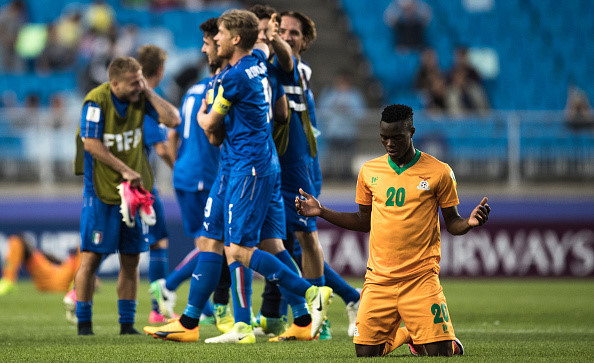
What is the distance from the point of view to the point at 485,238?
551 inches

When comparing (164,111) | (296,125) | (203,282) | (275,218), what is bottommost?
(203,282)

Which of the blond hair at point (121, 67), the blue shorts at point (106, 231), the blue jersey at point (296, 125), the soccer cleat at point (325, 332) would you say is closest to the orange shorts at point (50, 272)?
the blue shorts at point (106, 231)

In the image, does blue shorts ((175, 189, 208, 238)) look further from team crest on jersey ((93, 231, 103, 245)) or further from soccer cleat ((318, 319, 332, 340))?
soccer cleat ((318, 319, 332, 340))

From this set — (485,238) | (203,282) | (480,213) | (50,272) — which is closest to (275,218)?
(203,282)

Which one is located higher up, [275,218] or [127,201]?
[127,201]

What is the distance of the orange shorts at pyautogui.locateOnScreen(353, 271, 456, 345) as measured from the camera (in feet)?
18.3

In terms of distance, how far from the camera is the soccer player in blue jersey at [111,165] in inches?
289

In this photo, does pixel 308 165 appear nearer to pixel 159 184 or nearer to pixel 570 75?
pixel 159 184

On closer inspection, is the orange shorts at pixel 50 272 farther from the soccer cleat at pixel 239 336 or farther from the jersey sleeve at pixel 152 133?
the soccer cleat at pixel 239 336

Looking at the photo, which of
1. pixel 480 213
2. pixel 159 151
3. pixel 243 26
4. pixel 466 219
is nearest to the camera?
pixel 480 213

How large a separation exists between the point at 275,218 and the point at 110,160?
4.59 feet

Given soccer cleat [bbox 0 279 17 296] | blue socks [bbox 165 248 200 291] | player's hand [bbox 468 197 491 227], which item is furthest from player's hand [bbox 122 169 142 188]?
soccer cleat [bbox 0 279 17 296]

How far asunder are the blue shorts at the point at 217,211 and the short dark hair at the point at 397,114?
1529 mm

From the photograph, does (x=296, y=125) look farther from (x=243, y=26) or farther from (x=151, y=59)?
(x=151, y=59)
